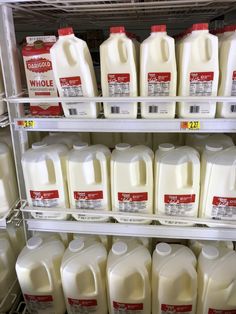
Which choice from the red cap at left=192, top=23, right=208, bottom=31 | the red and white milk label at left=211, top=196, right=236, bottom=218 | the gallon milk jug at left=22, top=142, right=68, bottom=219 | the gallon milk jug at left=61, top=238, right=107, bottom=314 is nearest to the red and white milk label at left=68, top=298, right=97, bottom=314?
the gallon milk jug at left=61, top=238, right=107, bottom=314

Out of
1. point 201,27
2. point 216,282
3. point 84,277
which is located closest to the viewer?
point 201,27

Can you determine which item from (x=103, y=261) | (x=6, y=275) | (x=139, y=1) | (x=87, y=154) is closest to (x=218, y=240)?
(x=103, y=261)

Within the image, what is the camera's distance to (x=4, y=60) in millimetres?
1195

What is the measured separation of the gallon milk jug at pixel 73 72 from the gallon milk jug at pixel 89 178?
0.17 m

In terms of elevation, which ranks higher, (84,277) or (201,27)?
(201,27)

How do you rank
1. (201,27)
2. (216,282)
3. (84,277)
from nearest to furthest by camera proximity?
(201,27) → (216,282) → (84,277)

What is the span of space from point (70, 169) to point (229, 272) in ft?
2.51

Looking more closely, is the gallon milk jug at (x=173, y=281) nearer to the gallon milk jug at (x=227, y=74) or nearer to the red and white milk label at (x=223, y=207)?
the red and white milk label at (x=223, y=207)

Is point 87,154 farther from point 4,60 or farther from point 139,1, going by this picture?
point 139,1

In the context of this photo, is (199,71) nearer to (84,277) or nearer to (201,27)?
(201,27)

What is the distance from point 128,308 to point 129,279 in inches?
6.0

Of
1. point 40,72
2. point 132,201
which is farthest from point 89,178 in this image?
point 40,72

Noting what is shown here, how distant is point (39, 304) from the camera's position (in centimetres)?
140

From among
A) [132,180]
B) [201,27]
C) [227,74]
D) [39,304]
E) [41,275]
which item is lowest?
[39,304]
